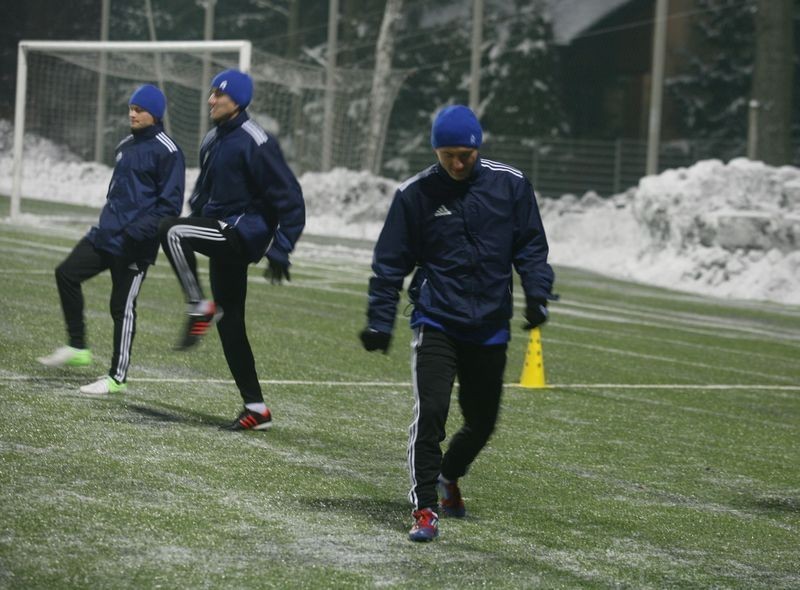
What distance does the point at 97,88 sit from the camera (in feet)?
114

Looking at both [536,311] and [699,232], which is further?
[699,232]

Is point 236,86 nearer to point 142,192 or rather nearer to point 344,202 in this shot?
point 142,192

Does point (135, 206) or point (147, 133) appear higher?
point (147, 133)

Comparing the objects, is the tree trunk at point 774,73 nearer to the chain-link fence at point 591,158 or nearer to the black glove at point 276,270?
the chain-link fence at point 591,158

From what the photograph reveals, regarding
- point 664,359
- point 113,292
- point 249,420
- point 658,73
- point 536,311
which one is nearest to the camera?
point 536,311

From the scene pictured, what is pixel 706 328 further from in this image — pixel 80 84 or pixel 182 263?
pixel 80 84

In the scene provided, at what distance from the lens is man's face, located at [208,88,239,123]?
793 cm

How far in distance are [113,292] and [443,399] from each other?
355cm

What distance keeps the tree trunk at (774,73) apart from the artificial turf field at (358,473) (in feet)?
46.4

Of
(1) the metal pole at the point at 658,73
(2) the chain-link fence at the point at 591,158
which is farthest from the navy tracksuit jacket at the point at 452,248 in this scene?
(2) the chain-link fence at the point at 591,158

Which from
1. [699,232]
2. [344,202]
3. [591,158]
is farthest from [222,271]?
[591,158]

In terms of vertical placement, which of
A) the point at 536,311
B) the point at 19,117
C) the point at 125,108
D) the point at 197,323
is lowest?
the point at 197,323

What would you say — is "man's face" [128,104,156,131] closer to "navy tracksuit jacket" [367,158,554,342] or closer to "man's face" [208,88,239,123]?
"man's face" [208,88,239,123]

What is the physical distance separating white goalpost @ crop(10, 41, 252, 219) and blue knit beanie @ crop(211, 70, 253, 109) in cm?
1860
